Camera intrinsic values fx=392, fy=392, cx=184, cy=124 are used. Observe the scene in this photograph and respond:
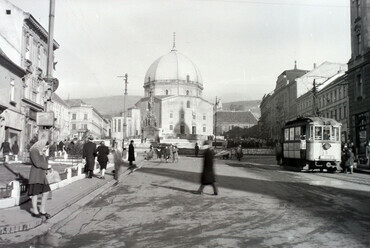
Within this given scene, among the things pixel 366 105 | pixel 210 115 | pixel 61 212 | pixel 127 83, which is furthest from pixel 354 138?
pixel 210 115

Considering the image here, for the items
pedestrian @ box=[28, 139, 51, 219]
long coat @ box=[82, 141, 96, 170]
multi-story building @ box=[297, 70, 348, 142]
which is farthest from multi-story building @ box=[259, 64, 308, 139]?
pedestrian @ box=[28, 139, 51, 219]

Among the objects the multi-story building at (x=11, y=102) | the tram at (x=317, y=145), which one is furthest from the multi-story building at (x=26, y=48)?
the tram at (x=317, y=145)

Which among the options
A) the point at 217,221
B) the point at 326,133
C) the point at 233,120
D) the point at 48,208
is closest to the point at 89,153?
the point at 48,208

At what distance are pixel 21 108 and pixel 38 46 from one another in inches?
293

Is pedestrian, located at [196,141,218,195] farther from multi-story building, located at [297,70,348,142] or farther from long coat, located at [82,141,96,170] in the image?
multi-story building, located at [297,70,348,142]

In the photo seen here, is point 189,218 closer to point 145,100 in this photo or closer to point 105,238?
point 105,238

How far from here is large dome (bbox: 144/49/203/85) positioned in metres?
104

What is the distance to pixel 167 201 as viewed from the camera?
33.3ft

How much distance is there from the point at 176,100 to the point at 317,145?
7987 cm

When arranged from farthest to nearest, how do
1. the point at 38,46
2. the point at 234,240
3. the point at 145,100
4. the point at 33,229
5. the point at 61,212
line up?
1. the point at 145,100
2. the point at 38,46
3. the point at 61,212
4. the point at 33,229
5. the point at 234,240

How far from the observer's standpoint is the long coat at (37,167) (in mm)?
7641

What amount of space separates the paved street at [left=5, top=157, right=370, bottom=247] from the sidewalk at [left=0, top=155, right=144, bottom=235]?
1.02 feet

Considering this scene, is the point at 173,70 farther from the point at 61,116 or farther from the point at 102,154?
the point at 102,154

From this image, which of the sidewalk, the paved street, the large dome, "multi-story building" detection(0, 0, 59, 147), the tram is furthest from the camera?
the large dome
